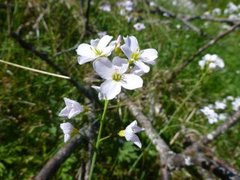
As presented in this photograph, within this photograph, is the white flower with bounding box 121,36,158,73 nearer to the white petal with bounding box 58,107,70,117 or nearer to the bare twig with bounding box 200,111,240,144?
the white petal with bounding box 58,107,70,117

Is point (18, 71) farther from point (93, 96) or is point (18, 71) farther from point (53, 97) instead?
point (93, 96)

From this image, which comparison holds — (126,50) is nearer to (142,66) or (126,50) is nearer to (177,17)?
(142,66)

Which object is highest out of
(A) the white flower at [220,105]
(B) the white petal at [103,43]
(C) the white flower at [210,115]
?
(A) the white flower at [220,105]

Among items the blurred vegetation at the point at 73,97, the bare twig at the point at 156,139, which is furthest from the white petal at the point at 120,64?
the bare twig at the point at 156,139

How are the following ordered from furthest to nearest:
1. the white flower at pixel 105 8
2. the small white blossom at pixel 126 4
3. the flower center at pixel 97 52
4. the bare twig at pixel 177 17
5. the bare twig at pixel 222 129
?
the bare twig at pixel 177 17 < the small white blossom at pixel 126 4 < the white flower at pixel 105 8 < the bare twig at pixel 222 129 < the flower center at pixel 97 52

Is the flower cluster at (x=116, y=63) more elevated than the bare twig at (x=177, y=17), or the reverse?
the bare twig at (x=177, y=17)

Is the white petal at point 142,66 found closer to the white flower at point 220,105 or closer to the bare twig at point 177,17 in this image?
the white flower at point 220,105

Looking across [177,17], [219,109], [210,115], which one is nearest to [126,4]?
[177,17]

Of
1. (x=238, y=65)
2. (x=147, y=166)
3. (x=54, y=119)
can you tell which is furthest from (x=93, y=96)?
(x=238, y=65)

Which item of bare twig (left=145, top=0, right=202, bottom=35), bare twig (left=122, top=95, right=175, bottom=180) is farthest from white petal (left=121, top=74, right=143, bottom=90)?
bare twig (left=145, top=0, right=202, bottom=35)
